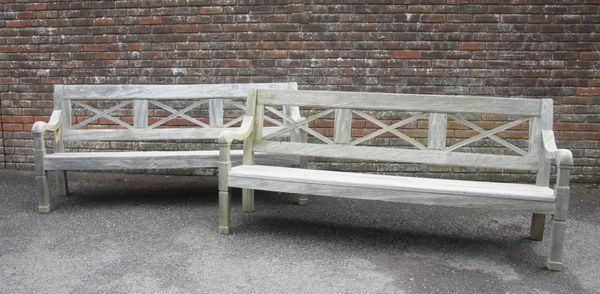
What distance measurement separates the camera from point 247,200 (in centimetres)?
458

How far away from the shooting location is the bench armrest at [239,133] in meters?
3.87

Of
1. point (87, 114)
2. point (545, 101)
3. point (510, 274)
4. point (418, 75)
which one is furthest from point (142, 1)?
point (510, 274)

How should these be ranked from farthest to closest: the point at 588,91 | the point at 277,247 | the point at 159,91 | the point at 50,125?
the point at 588,91, the point at 159,91, the point at 50,125, the point at 277,247

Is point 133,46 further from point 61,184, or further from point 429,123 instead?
point 429,123

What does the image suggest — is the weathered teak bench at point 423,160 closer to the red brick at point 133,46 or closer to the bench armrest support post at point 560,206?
the bench armrest support post at point 560,206

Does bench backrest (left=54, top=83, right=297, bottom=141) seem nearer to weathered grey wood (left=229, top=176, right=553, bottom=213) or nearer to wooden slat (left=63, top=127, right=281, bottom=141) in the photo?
wooden slat (left=63, top=127, right=281, bottom=141)

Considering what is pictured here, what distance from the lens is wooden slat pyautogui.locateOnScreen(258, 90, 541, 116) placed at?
3.79 m

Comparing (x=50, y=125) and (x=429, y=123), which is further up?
(x=429, y=123)

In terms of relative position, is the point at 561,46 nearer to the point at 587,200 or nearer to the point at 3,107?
the point at 587,200

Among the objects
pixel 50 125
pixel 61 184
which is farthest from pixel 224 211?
pixel 61 184

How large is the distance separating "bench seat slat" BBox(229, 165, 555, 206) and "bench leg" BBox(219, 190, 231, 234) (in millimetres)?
115

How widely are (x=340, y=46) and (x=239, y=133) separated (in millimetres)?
1937

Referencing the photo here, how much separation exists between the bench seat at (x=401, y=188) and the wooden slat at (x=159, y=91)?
1.28 metres

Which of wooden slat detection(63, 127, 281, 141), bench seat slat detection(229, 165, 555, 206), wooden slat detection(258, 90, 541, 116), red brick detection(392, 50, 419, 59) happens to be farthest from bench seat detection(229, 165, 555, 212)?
red brick detection(392, 50, 419, 59)
